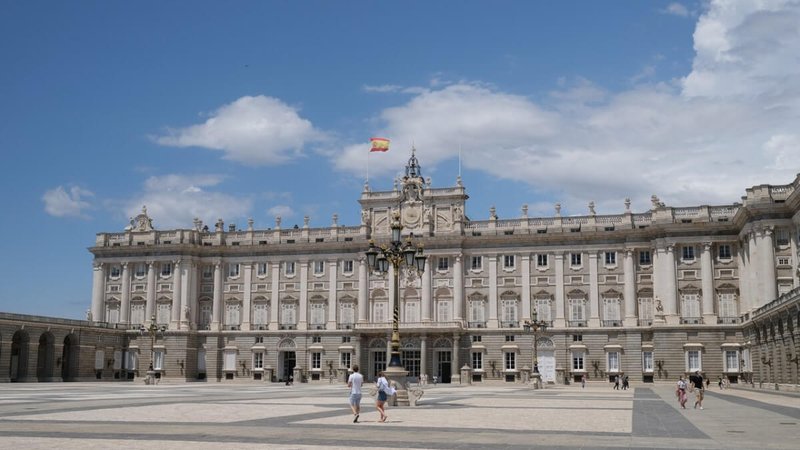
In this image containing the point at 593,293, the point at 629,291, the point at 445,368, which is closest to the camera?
the point at 629,291

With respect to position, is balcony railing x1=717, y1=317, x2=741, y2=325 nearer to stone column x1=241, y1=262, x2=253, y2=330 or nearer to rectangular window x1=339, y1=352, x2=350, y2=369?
rectangular window x1=339, y1=352, x2=350, y2=369

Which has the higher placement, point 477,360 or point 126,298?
point 126,298

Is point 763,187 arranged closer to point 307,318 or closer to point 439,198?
point 439,198

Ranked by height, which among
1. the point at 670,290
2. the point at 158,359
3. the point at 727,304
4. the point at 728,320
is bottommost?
the point at 158,359

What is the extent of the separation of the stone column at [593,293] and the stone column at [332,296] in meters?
26.3

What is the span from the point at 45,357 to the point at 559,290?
50946 mm

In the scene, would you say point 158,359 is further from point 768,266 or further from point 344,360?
point 768,266

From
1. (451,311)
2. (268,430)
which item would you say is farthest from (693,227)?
A: (268,430)

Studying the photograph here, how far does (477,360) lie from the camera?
8431 cm

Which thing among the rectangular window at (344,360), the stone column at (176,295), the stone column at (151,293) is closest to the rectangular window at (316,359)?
the rectangular window at (344,360)

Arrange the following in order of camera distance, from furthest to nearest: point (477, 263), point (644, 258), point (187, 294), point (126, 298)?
point (126, 298) < point (187, 294) < point (477, 263) < point (644, 258)

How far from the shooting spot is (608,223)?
8312cm

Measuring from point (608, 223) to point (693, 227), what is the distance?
327 inches

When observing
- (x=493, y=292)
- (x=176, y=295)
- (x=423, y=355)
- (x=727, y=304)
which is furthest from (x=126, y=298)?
(x=727, y=304)
